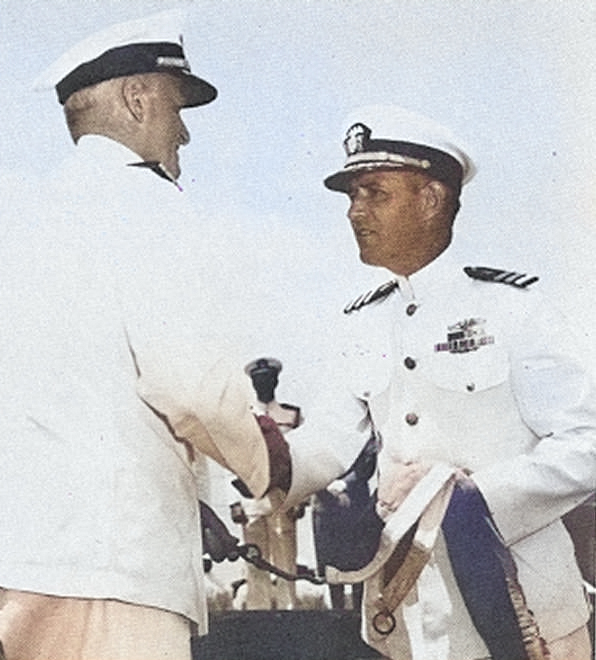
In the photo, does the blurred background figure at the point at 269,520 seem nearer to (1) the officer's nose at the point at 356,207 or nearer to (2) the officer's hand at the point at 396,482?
(2) the officer's hand at the point at 396,482

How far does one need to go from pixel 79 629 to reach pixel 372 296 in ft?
2.31

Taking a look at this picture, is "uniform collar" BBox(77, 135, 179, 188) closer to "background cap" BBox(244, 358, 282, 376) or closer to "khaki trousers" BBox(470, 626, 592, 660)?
"background cap" BBox(244, 358, 282, 376)

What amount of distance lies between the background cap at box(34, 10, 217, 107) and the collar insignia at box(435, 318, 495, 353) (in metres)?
0.59

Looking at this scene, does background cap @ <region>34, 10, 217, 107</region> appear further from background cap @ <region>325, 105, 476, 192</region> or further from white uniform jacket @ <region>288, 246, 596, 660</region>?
white uniform jacket @ <region>288, 246, 596, 660</region>

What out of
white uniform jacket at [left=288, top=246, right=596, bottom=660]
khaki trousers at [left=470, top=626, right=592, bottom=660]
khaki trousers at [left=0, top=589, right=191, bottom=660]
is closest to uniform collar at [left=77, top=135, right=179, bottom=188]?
white uniform jacket at [left=288, top=246, right=596, bottom=660]

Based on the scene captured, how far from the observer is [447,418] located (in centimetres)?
184

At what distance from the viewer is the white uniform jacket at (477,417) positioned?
183 centimetres

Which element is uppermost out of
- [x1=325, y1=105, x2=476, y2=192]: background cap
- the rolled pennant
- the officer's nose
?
[x1=325, y1=105, x2=476, y2=192]: background cap

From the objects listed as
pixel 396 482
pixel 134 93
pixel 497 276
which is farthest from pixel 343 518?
pixel 134 93

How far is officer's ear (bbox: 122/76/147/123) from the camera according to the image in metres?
1.82

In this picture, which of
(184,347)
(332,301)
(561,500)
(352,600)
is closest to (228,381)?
(184,347)

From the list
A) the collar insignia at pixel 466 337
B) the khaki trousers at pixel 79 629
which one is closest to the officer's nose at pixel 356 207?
the collar insignia at pixel 466 337

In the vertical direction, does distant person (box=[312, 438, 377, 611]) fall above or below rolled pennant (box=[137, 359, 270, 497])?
below

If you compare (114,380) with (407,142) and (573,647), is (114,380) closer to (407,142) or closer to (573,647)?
(407,142)
